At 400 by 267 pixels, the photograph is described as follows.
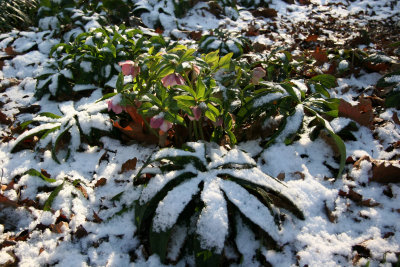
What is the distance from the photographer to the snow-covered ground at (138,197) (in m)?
1.18

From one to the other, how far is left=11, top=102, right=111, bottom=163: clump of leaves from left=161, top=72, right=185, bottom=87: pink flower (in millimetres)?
584

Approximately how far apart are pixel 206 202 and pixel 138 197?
43 cm

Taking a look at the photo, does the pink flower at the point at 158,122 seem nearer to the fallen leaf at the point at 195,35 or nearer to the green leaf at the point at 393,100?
the green leaf at the point at 393,100

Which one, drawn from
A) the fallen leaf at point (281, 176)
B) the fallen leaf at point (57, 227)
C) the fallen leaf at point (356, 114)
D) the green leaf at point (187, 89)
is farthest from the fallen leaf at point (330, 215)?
the fallen leaf at point (57, 227)

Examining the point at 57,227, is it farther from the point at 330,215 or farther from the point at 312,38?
the point at 312,38

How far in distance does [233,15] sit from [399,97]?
2743 millimetres

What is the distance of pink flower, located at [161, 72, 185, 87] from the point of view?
1379 millimetres

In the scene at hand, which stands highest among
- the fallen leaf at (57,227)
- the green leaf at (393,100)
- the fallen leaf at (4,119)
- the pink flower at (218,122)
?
the pink flower at (218,122)

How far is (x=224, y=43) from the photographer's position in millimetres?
2498

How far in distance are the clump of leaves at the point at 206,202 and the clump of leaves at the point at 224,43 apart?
135 centimetres

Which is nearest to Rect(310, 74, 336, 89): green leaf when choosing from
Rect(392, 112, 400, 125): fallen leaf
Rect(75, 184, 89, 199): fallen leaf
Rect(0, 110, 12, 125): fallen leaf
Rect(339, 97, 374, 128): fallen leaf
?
Rect(339, 97, 374, 128): fallen leaf

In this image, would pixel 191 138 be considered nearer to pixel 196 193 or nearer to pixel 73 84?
pixel 196 193

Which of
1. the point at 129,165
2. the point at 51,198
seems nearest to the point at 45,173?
the point at 51,198

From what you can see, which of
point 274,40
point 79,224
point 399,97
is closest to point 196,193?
point 79,224
